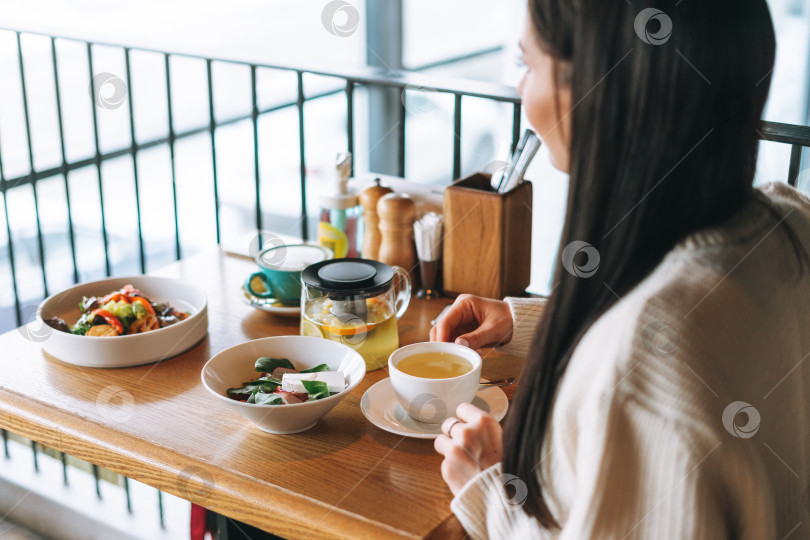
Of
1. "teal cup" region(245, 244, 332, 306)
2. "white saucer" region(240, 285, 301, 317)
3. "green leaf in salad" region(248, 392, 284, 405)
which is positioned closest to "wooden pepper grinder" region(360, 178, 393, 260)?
"teal cup" region(245, 244, 332, 306)

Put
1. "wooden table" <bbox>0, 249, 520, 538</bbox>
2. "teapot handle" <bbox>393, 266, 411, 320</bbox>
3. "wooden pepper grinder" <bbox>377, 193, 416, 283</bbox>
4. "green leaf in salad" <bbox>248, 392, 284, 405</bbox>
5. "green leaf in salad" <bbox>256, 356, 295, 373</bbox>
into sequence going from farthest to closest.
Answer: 1. "wooden pepper grinder" <bbox>377, 193, 416, 283</bbox>
2. "teapot handle" <bbox>393, 266, 411, 320</bbox>
3. "green leaf in salad" <bbox>256, 356, 295, 373</bbox>
4. "green leaf in salad" <bbox>248, 392, 284, 405</bbox>
5. "wooden table" <bbox>0, 249, 520, 538</bbox>

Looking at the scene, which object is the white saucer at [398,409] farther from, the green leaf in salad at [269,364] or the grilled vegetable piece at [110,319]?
the grilled vegetable piece at [110,319]

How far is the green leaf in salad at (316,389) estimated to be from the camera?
38.9 inches

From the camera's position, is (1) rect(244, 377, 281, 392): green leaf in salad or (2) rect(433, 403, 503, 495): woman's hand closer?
(2) rect(433, 403, 503, 495): woman's hand

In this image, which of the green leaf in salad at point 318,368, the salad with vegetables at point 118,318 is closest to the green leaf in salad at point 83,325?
the salad with vegetables at point 118,318

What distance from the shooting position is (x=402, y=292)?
1.32 meters

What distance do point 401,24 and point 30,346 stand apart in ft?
13.6

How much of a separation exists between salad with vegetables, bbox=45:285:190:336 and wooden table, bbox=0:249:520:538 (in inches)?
2.2

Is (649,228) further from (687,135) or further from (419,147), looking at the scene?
(419,147)

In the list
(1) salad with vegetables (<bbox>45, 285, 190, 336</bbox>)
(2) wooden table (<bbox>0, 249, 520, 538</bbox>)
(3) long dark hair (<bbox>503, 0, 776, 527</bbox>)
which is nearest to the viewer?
(3) long dark hair (<bbox>503, 0, 776, 527</bbox>)

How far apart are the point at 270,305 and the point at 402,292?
0.22 m

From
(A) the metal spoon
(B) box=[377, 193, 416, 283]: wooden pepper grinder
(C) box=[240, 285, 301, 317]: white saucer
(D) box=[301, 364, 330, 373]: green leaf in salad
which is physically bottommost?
(A) the metal spoon

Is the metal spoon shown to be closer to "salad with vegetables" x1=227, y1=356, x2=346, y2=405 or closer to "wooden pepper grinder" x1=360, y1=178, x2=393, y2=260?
"salad with vegetables" x1=227, y1=356, x2=346, y2=405

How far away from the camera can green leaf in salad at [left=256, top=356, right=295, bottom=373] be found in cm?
108
